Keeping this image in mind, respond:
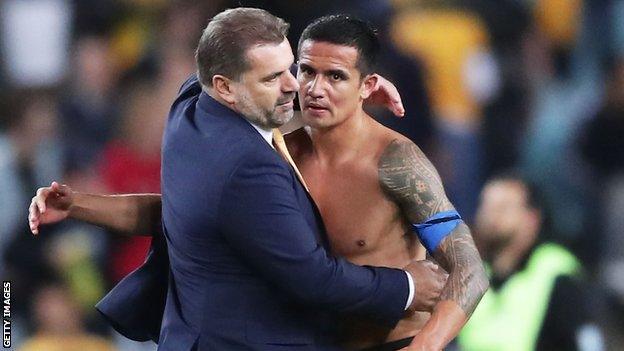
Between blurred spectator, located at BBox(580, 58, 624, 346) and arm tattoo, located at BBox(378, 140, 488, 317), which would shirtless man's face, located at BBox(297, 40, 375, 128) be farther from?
blurred spectator, located at BBox(580, 58, 624, 346)

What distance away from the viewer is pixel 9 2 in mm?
3895

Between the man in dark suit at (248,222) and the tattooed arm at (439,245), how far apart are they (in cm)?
6

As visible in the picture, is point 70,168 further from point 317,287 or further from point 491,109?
point 317,287

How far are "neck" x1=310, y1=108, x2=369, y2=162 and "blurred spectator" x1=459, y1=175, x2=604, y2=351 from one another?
5.12 feet

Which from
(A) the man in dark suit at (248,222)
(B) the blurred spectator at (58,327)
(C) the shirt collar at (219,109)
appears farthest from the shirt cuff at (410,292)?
(B) the blurred spectator at (58,327)

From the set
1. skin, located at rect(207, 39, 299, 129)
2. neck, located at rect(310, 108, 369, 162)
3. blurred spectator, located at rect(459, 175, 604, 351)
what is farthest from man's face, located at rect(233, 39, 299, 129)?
blurred spectator, located at rect(459, 175, 604, 351)

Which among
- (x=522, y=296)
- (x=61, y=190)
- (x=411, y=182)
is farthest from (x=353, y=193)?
(x=522, y=296)

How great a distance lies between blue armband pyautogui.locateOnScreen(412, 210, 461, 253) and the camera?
7.86 ft

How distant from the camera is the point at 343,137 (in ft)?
8.33

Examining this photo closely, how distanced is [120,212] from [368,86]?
594 millimetres

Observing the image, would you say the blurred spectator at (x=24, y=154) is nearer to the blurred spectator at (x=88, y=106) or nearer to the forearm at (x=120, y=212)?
the blurred spectator at (x=88, y=106)

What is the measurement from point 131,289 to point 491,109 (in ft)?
6.43

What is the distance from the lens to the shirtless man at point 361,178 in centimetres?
241

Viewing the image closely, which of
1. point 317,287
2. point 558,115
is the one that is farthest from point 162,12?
point 317,287
